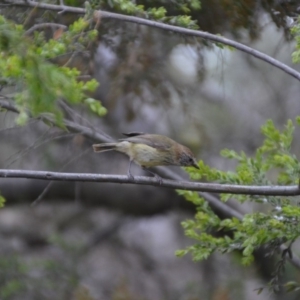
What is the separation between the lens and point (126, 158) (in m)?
8.24

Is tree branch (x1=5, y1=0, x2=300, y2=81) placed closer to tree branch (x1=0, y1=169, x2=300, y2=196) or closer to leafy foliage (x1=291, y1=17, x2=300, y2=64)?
leafy foliage (x1=291, y1=17, x2=300, y2=64)

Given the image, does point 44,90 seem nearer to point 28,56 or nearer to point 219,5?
point 28,56

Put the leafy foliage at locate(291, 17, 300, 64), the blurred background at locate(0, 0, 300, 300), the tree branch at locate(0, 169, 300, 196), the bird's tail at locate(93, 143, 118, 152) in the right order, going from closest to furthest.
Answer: the tree branch at locate(0, 169, 300, 196) → the leafy foliage at locate(291, 17, 300, 64) → the bird's tail at locate(93, 143, 118, 152) → the blurred background at locate(0, 0, 300, 300)

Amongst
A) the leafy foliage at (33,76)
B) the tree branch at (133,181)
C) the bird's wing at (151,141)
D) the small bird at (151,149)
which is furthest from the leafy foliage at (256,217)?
the leafy foliage at (33,76)

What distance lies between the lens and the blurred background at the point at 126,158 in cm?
546

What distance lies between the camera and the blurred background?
5457mm

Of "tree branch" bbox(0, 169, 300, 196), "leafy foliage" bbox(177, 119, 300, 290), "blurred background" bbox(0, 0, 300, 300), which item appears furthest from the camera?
"blurred background" bbox(0, 0, 300, 300)

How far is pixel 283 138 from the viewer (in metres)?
5.04

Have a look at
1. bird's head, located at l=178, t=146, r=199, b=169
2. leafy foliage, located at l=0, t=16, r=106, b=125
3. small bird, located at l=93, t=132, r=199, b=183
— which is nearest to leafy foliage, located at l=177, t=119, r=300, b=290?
bird's head, located at l=178, t=146, r=199, b=169

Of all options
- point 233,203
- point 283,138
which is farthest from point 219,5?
point 233,203

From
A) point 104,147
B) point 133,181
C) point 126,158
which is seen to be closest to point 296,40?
point 133,181

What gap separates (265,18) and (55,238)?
4170 millimetres

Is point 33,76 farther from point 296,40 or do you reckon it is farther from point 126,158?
point 126,158

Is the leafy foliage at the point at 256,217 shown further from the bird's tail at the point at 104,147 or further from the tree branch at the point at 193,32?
the tree branch at the point at 193,32
